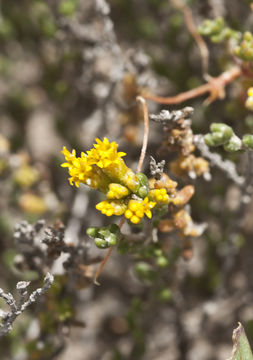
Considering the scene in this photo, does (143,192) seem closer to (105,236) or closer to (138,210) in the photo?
(138,210)

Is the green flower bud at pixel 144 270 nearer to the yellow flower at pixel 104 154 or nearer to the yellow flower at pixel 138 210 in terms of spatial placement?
the yellow flower at pixel 138 210

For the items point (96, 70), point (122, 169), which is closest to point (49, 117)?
point (96, 70)

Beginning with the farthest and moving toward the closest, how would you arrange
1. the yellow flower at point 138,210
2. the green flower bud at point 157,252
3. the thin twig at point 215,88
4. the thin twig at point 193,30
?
the thin twig at point 193,30 < the thin twig at point 215,88 < the green flower bud at point 157,252 < the yellow flower at point 138,210

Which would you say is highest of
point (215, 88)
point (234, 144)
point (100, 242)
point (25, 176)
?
point (25, 176)

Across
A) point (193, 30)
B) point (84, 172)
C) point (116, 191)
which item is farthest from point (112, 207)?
point (193, 30)

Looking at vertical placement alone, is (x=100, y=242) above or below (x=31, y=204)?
below

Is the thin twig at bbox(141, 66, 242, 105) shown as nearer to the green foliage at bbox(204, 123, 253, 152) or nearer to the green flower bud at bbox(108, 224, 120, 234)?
the green foliage at bbox(204, 123, 253, 152)

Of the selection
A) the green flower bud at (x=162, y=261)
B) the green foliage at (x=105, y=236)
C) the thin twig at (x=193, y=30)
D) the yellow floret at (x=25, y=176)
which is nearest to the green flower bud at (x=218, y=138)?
the green foliage at (x=105, y=236)
